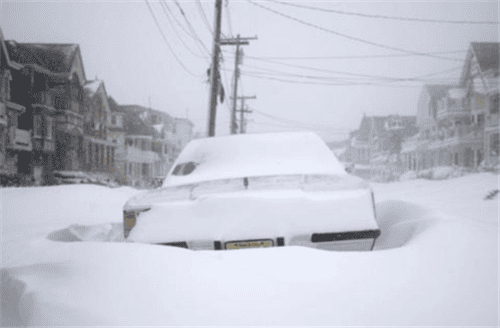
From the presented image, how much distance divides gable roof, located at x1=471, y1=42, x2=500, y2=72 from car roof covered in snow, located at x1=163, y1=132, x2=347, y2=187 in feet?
78.8

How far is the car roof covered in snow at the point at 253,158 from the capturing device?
2.92 metres

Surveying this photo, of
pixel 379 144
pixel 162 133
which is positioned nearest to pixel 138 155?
pixel 162 133

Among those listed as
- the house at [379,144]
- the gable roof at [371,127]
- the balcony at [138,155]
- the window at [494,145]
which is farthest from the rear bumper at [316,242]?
the gable roof at [371,127]

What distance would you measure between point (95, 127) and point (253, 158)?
24757 millimetres

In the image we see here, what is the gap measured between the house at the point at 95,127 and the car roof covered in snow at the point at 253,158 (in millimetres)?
17397

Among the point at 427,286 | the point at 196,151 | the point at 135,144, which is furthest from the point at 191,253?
the point at 135,144

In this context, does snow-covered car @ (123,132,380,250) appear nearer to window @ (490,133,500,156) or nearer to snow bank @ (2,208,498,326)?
snow bank @ (2,208,498,326)

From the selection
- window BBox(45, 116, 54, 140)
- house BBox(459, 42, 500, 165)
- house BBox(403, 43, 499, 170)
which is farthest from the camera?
house BBox(403, 43, 499, 170)

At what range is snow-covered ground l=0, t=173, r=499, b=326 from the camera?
1222 millimetres

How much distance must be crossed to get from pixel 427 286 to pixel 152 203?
1672 millimetres

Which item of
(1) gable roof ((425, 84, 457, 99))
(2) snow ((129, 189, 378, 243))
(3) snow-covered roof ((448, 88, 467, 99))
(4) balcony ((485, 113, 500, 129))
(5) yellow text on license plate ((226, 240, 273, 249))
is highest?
(1) gable roof ((425, 84, 457, 99))

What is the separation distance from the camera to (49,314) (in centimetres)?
120

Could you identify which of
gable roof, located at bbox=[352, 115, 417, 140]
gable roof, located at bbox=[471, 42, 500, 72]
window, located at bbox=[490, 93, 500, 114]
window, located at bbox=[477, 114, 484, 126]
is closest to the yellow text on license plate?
window, located at bbox=[490, 93, 500, 114]

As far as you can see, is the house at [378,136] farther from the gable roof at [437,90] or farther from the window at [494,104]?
the window at [494,104]
